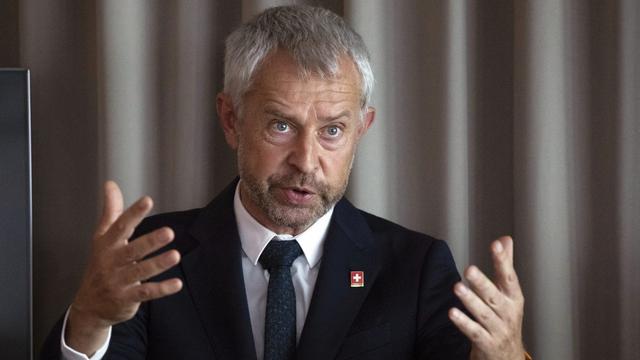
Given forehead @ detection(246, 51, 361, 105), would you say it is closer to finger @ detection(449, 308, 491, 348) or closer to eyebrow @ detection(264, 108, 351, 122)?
eyebrow @ detection(264, 108, 351, 122)

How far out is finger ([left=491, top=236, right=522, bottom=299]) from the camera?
1.41 meters

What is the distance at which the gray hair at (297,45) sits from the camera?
1.71m

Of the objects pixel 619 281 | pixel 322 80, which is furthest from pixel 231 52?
pixel 619 281

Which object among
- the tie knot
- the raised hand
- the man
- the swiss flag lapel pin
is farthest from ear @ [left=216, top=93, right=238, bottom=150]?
the raised hand

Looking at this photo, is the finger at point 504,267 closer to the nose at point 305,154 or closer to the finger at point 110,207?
the nose at point 305,154

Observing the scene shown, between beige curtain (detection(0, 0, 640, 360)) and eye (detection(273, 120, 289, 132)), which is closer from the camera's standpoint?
eye (detection(273, 120, 289, 132))

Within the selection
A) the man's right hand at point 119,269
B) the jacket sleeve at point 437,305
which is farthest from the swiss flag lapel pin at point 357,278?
the man's right hand at point 119,269

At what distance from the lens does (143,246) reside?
4.49ft

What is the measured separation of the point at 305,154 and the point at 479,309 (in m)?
0.48

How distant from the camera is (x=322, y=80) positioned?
5.59 feet

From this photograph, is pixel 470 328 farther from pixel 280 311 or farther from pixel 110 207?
pixel 110 207

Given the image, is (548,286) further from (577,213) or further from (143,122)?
(143,122)

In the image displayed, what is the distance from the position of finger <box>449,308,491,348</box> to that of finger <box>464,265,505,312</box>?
4 centimetres

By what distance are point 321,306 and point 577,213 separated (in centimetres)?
72
